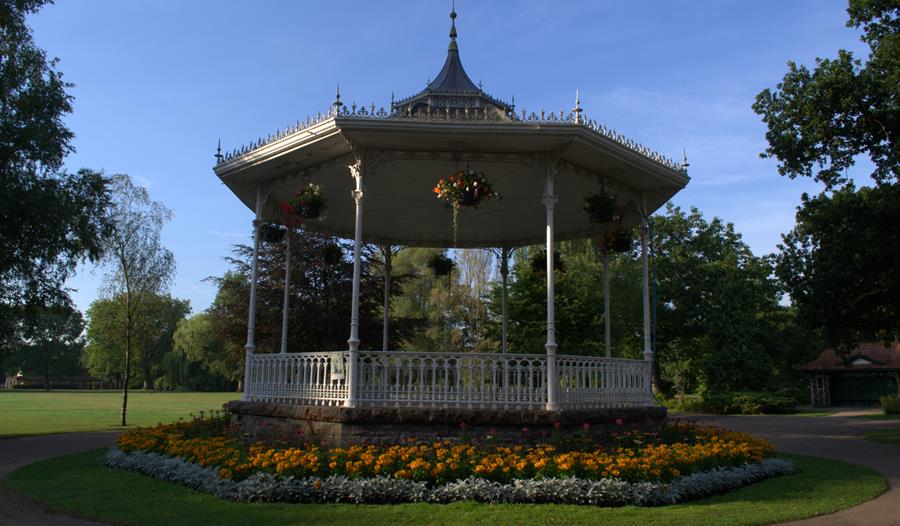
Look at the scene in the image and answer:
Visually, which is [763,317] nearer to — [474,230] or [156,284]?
[474,230]

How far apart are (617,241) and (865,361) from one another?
3624 centimetres

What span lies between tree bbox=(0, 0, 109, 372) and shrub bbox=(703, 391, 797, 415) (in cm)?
3110

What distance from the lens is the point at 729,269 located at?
38.9 meters

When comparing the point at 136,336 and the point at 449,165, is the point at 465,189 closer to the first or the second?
the point at 449,165

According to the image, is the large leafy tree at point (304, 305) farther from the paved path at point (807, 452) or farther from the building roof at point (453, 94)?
the building roof at point (453, 94)

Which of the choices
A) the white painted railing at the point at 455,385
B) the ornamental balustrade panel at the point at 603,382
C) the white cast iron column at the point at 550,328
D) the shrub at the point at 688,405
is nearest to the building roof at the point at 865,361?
the shrub at the point at 688,405

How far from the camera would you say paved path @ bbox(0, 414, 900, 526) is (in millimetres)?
7414

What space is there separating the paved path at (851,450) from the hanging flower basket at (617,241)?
605cm

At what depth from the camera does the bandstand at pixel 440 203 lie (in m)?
9.84

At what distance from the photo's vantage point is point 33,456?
13.9 meters

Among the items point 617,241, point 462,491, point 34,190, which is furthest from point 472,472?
point 34,190

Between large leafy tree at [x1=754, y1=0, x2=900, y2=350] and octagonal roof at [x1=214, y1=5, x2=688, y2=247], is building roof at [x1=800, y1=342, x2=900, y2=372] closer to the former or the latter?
large leafy tree at [x1=754, y1=0, x2=900, y2=350]

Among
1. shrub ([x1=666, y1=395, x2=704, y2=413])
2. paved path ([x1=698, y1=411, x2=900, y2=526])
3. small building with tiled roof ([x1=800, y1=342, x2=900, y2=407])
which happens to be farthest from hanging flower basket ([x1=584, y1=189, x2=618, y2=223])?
small building with tiled roof ([x1=800, y1=342, x2=900, y2=407])

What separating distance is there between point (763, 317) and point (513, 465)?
120 ft
